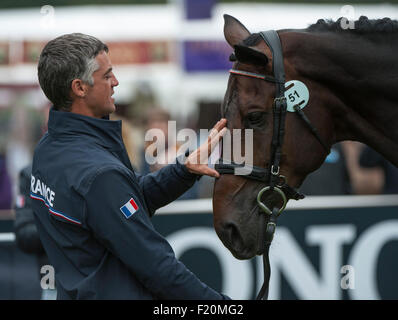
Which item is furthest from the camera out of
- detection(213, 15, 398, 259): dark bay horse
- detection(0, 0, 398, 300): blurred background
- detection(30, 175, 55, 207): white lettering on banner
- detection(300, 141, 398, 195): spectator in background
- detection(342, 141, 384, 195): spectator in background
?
detection(0, 0, 398, 300): blurred background

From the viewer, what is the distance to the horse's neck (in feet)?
9.77

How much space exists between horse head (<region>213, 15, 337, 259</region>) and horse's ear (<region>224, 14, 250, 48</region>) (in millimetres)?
98

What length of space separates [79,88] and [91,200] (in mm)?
530

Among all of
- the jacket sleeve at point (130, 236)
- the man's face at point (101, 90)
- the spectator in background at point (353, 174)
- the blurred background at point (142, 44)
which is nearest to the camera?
the jacket sleeve at point (130, 236)

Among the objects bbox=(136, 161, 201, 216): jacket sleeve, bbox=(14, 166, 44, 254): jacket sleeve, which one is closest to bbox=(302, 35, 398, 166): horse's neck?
bbox=(136, 161, 201, 216): jacket sleeve

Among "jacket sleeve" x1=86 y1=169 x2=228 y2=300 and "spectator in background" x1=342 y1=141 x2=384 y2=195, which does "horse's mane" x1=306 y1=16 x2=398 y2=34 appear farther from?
"spectator in background" x1=342 y1=141 x2=384 y2=195

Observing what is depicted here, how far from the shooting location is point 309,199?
551 cm

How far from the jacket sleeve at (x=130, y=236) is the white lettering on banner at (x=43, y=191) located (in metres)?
0.21

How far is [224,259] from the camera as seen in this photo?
5.32 m

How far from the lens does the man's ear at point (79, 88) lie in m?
2.54

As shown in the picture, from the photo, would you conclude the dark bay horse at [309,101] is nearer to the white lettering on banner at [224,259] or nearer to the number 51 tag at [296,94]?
the number 51 tag at [296,94]

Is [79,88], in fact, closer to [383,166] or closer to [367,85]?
[367,85]

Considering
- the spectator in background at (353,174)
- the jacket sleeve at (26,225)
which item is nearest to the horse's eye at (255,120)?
the jacket sleeve at (26,225)

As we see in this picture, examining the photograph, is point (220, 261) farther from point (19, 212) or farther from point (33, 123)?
point (33, 123)
